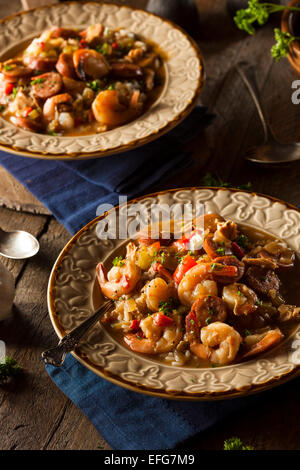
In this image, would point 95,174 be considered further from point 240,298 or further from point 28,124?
point 240,298

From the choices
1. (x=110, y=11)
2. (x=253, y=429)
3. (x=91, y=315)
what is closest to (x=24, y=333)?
(x=91, y=315)

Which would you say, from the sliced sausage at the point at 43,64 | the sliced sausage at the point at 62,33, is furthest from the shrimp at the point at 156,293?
the sliced sausage at the point at 62,33

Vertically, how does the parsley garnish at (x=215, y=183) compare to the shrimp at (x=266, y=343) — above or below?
below

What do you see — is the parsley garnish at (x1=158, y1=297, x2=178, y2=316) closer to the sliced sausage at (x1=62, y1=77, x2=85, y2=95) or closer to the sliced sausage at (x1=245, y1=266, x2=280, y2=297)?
the sliced sausage at (x1=245, y1=266, x2=280, y2=297)

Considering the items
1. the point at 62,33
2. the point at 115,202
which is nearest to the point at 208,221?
the point at 115,202

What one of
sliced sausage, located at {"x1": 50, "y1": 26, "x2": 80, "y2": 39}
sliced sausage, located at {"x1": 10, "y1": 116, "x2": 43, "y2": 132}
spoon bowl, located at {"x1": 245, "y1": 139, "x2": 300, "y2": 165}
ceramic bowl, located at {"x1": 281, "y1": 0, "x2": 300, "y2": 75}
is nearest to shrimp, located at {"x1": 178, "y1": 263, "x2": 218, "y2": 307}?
spoon bowl, located at {"x1": 245, "y1": 139, "x2": 300, "y2": 165}

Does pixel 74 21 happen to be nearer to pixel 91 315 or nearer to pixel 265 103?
pixel 265 103

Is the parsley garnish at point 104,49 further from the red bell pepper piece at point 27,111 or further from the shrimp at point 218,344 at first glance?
the shrimp at point 218,344
